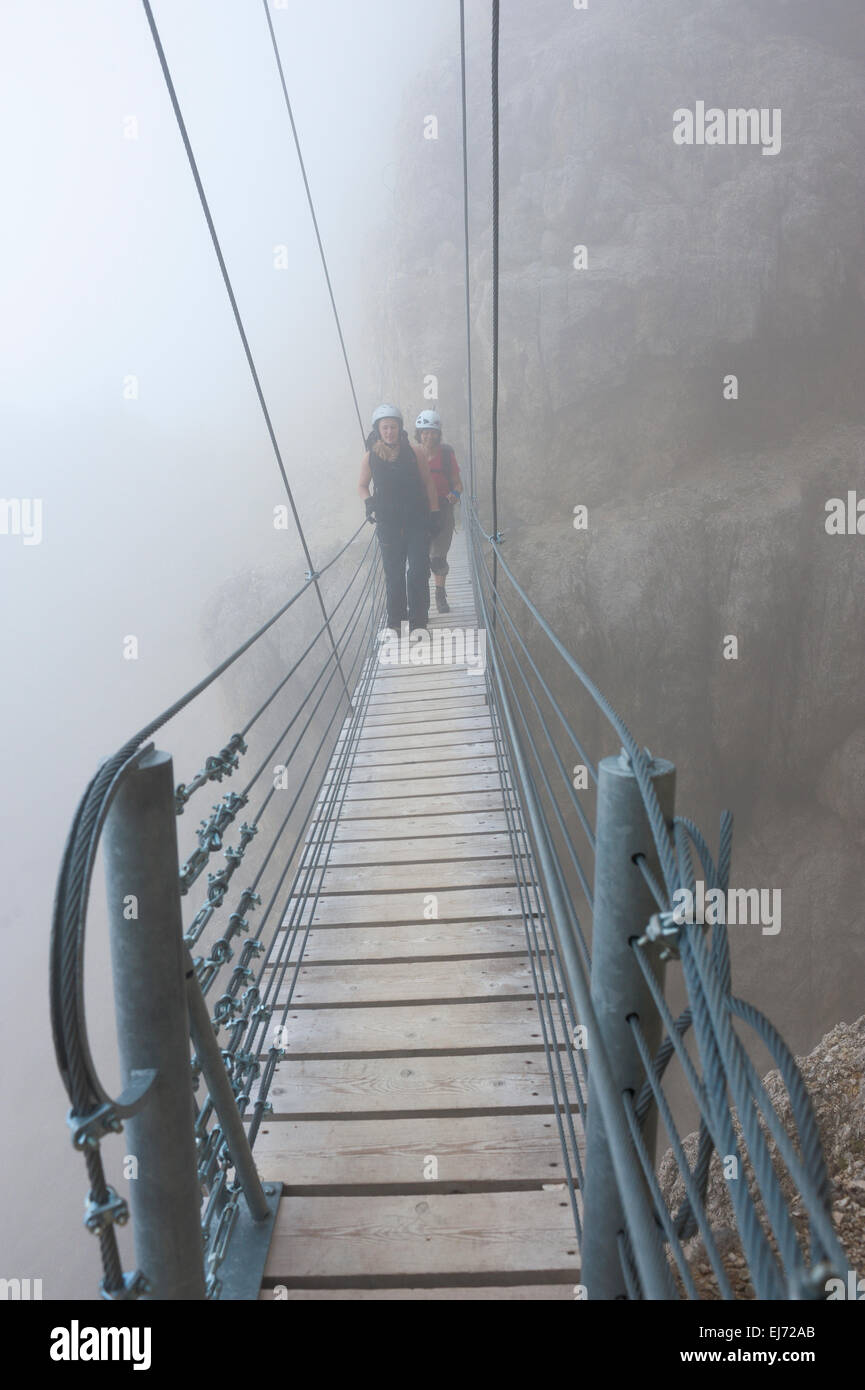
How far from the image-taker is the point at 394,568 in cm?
471

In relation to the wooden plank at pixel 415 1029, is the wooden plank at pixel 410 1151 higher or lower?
lower

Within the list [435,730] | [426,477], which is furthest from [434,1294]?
[426,477]

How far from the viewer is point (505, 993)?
207cm

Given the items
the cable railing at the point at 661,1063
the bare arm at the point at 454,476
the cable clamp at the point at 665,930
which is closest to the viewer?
the cable railing at the point at 661,1063

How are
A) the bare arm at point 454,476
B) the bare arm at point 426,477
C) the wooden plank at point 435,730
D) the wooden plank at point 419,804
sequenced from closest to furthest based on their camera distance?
the wooden plank at point 419,804 → the wooden plank at point 435,730 → the bare arm at point 426,477 → the bare arm at point 454,476

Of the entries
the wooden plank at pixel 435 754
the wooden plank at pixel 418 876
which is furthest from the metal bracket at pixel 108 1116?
the wooden plank at pixel 435 754

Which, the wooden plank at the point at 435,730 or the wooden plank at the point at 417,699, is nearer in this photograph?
the wooden plank at the point at 435,730

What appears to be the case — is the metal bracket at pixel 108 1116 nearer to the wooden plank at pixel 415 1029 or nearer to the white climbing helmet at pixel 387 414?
the wooden plank at pixel 415 1029

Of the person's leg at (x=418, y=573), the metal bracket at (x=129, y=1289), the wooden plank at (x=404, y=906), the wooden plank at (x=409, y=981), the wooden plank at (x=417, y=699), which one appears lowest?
the metal bracket at (x=129, y=1289)

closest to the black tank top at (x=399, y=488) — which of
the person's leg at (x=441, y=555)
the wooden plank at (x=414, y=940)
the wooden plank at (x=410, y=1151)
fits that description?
the person's leg at (x=441, y=555)

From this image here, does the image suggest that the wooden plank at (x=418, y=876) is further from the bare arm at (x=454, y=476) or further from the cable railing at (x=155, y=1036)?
the bare arm at (x=454, y=476)

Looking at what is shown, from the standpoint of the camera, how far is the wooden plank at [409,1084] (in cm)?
174

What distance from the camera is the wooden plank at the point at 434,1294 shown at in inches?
52.3

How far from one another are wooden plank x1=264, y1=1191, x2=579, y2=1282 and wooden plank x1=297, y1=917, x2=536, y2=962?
776 mm
